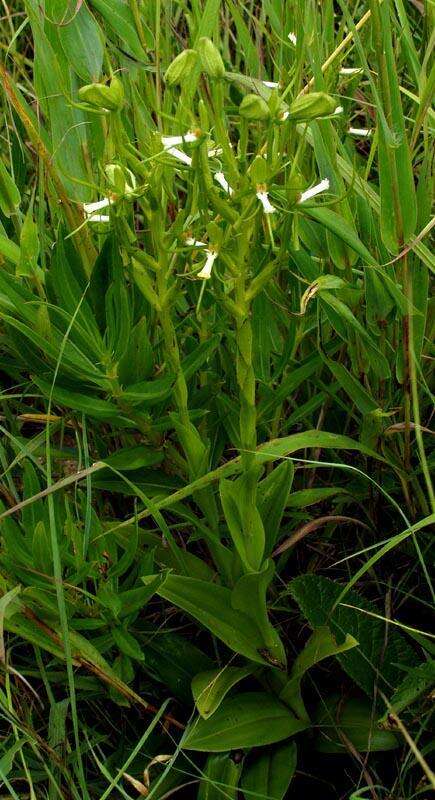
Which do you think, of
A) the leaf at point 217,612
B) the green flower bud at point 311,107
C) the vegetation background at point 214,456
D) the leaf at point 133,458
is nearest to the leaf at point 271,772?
the vegetation background at point 214,456

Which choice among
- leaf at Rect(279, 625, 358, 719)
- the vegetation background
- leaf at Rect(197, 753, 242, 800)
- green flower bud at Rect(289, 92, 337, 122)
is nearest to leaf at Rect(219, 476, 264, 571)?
the vegetation background

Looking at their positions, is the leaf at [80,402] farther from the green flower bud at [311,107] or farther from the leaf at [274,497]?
the green flower bud at [311,107]

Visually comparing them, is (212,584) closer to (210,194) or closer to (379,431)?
(379,431)

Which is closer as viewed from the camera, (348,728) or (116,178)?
(116,178)

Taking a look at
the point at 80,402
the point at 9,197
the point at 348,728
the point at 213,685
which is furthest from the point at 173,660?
the point at 9,197

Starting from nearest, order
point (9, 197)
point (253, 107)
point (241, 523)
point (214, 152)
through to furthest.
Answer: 1. point (253, 107)
2. point (214, 152)
3. point (241, 523)
4. point (9, 197)

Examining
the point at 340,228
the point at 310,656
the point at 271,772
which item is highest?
the point at 340,228

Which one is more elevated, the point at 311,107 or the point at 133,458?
the point at 311,107

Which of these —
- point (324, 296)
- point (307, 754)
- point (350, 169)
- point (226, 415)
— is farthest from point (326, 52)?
point (307, 754)

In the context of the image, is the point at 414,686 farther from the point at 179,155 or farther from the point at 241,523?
the point at 179,155
